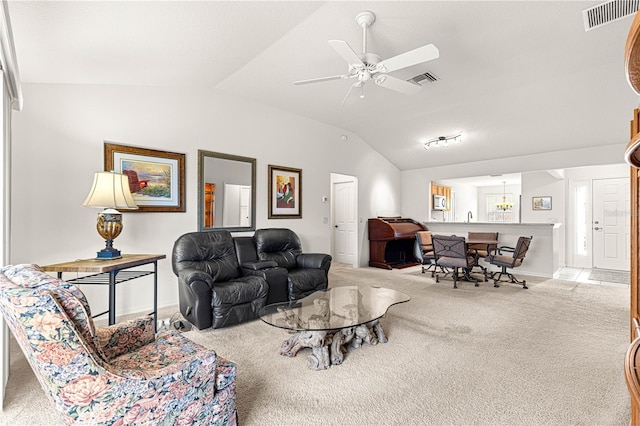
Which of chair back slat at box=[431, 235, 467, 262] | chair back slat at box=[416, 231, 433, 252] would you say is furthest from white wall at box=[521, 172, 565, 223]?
chair back slat at box=[431, 235, 467, 262]

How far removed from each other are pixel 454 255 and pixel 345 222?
2710 mm

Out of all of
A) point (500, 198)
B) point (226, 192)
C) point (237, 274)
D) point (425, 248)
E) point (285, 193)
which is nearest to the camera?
point (237, 274)

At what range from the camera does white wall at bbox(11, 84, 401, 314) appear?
9.91ft

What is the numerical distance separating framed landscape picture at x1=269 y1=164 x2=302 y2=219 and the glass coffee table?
229cm

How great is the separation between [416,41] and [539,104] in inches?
108

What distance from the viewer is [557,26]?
9.88 ft

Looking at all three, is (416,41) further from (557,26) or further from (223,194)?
(223,194)

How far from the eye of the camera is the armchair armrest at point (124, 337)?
5.49 feet

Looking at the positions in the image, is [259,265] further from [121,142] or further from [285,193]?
[121,142]

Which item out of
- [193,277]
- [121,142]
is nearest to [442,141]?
[193,277]

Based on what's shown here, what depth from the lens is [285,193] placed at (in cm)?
523

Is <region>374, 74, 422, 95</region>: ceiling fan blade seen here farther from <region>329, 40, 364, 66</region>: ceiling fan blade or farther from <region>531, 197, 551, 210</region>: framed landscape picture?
<region>531, 197, 551, 210</region>: framed landscape picture

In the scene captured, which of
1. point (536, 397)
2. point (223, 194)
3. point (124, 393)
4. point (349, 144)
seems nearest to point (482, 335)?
point (536, 397)

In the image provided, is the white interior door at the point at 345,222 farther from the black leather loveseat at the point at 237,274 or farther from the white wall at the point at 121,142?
the black leather loveseat at the point at 237,274
